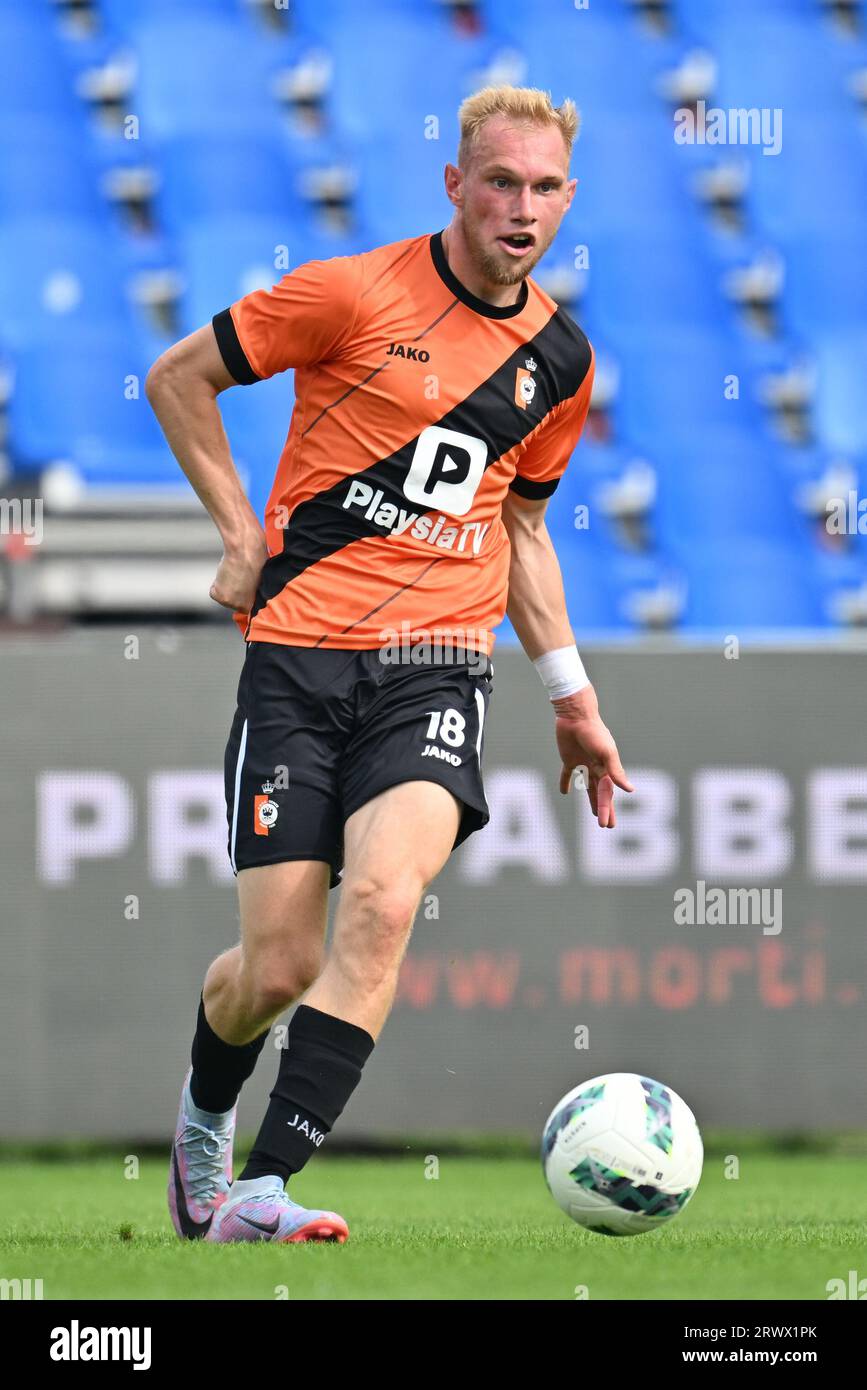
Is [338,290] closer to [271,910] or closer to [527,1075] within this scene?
[271,910]

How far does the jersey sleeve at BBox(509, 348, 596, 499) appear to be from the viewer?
473 centimetres

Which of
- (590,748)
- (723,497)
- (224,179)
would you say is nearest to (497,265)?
(590,748)

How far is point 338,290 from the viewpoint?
4.42 meters

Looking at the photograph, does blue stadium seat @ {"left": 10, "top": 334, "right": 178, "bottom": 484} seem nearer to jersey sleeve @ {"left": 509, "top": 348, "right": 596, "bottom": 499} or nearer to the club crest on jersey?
jersey sleeve @ {"left": 509, "top": 348, "right": 596, "bottom": 499}

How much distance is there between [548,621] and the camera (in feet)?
16.3

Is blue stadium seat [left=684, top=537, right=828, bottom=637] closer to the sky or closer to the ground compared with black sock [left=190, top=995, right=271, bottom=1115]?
closer to the sky

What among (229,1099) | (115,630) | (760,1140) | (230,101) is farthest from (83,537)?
(230,101)

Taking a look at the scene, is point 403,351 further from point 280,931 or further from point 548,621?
point 280,931

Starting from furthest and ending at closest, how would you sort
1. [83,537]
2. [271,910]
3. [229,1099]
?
1. [83,537]
2. [229,1099]
3. [271,910]

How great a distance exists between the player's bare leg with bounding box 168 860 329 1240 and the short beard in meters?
1.30

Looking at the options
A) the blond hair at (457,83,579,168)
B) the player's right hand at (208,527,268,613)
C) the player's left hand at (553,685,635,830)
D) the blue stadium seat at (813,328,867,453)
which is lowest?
the player's left hand at (553,685,635,830)

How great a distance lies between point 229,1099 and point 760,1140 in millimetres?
3739

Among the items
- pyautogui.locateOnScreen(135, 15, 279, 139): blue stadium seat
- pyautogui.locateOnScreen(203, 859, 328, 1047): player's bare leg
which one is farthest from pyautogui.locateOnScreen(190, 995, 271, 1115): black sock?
pyautogui.locateOnScreen(135, 15, 279, 139): blue stadium seat
